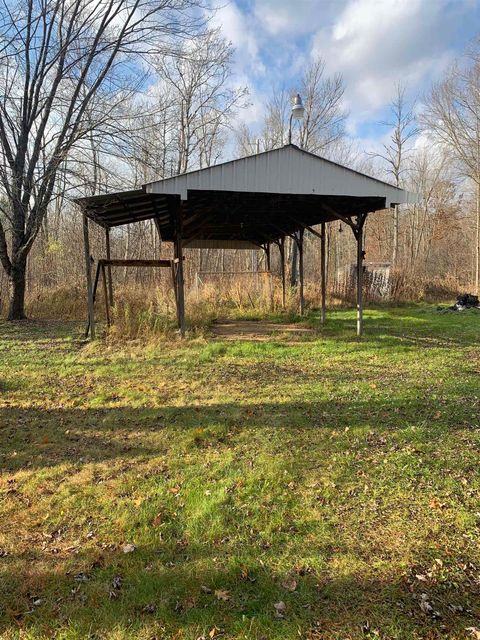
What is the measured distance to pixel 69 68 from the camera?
37.4ft

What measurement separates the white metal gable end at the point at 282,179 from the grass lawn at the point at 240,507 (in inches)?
143

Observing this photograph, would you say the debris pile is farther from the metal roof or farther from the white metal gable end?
the white metal gable end

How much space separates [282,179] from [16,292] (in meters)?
8.11

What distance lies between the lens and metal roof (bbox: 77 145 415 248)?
7.29 meters

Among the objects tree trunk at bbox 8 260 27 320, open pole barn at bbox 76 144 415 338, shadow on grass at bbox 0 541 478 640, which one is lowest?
shadow on grass at bbox 0 541 478 640

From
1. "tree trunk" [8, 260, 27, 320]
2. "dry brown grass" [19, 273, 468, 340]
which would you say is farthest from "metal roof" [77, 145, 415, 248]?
"tree trunk" [8, 260, 27, 320]

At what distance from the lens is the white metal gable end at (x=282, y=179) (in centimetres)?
725

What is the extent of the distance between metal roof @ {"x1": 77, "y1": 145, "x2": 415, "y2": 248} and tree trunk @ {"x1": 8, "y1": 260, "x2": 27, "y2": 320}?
323 cm

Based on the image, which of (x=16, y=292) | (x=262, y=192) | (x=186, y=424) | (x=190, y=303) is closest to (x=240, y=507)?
(x=186, y=424)

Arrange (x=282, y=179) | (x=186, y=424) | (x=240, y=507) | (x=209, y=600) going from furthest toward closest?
(x=282, y=179), (x=186, y=424), (x=240, y=507), (x=209, y=600)

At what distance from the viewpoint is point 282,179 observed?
7387 mm

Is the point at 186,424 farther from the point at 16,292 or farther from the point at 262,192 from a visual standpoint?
the point at 16,292

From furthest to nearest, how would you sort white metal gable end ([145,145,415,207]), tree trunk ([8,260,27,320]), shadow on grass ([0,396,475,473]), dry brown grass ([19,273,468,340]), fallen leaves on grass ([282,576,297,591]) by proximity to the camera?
tree trunk ([8,260,27,320]) → dry brown grass ([19,273,468,340]) → white metal gable end ([145,145,415,207]) → shadow on grass ([0,396,475,473]) → fallen leaves on grass ([282,576,297,591])

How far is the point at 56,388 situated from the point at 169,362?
1.78 m
